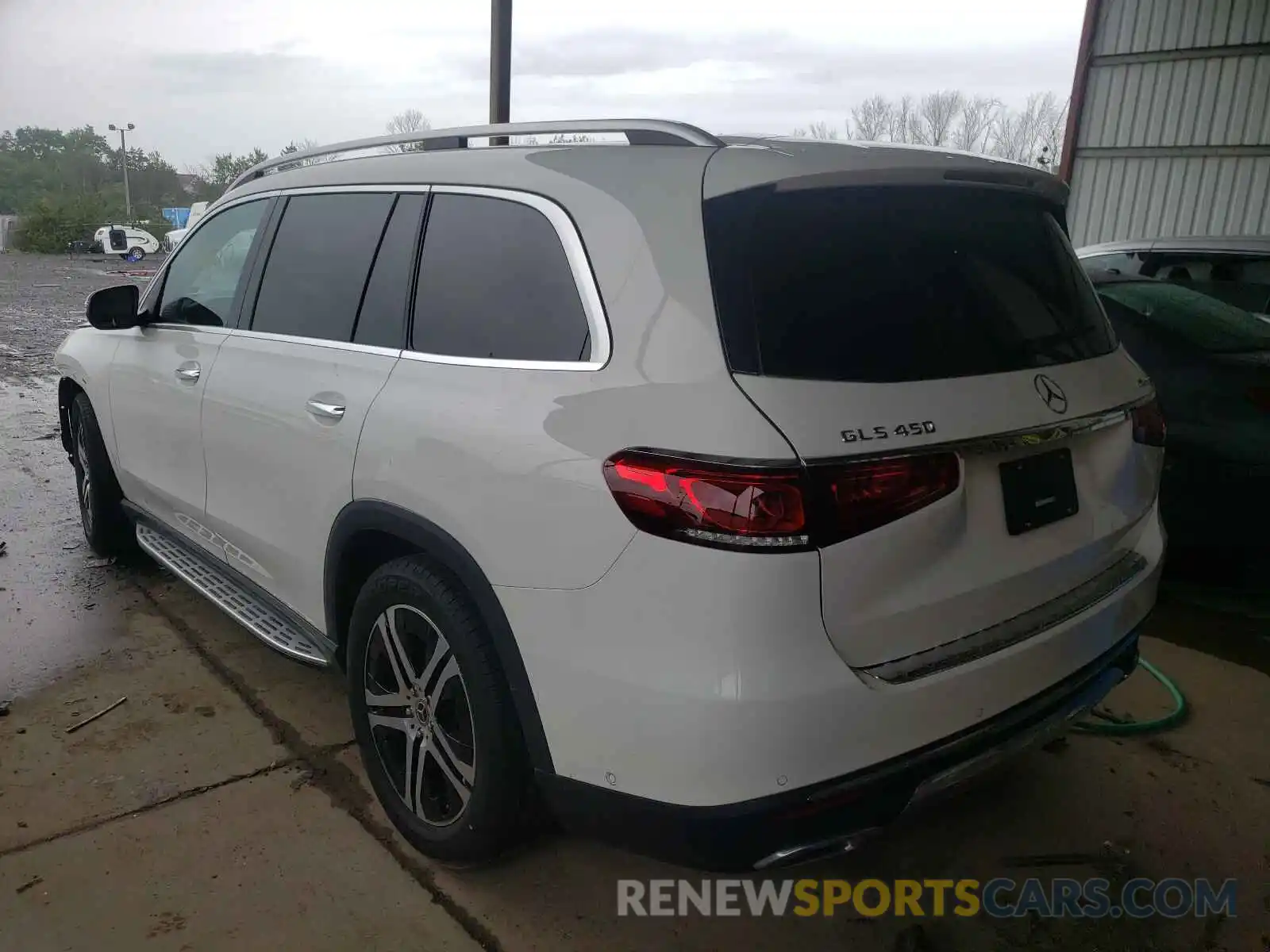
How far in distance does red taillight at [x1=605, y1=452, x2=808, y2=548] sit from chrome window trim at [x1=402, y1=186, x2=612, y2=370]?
298 mm

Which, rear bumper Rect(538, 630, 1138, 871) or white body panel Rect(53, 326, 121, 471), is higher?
white body panel Rect(53, 326, 121, 471)

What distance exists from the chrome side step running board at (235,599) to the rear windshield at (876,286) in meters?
→ 1.73

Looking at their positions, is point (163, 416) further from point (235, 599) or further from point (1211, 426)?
point (1211, 426)

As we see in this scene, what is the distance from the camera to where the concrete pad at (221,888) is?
7.33 feet

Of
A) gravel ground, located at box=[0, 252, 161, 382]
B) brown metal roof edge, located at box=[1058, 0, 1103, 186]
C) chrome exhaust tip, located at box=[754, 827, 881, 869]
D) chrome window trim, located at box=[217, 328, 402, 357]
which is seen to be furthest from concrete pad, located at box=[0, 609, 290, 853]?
brown metal roof edge, located at box=[1058, 0, 1103, 186]

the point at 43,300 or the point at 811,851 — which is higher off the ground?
the point at 811,851

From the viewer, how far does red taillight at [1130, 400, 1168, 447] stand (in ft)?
7.84

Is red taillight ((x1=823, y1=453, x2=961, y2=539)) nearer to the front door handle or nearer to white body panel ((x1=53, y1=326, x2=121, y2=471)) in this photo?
the front door handle

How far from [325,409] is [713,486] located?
1.36 meters

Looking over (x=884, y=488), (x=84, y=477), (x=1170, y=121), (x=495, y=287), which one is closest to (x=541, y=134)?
(x=495, y=287)

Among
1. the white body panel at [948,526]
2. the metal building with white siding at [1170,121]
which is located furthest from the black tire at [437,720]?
the metal building with white siding at [1170,121]

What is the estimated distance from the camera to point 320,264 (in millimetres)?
2945

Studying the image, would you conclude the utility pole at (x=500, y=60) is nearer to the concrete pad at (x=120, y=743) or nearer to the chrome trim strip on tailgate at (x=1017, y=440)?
the concrete pad at (x=120, y=743)

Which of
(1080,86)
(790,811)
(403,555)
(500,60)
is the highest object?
(1080,86)
